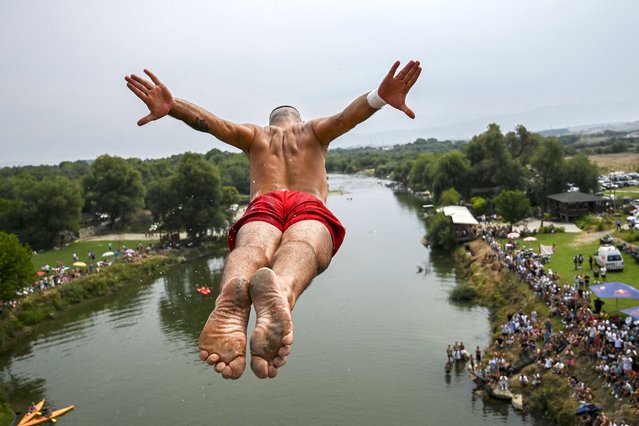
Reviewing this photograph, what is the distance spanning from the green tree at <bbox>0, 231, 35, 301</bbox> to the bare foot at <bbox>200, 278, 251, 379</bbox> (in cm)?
2988

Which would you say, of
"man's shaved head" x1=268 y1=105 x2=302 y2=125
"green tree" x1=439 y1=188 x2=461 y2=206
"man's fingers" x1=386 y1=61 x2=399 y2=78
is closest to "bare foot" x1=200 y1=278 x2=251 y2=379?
"man's fingers" x1=386 y1=61 x2=399 y2=78

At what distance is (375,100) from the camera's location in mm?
4605

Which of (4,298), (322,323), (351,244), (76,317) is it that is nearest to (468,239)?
(351,244)

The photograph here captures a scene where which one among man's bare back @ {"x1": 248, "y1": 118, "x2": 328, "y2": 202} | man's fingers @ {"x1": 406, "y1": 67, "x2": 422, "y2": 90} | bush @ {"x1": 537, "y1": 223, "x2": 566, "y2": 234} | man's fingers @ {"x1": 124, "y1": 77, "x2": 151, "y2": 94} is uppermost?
man's fingers @ {"x1": 124, "y1": 77, "x2": 151, "y2": 94}

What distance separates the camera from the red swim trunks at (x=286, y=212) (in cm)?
450

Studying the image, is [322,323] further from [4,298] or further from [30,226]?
[30,226]

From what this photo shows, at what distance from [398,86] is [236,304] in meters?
2.29

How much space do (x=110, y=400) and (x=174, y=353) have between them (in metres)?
4.27

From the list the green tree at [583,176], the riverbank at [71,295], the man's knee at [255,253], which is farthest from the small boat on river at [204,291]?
the green tree at [583,176]

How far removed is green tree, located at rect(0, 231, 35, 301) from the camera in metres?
28.9

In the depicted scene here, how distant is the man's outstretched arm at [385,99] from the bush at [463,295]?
89.6ft

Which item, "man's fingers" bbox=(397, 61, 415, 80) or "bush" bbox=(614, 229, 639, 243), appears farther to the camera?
"bush" bbox=(614, 229, 639, 243)

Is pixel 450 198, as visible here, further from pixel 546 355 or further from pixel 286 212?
pixel 286 212

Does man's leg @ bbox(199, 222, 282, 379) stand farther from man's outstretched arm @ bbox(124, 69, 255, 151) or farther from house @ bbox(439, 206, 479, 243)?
house @ bbox(439, 206, 479, 243)
